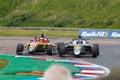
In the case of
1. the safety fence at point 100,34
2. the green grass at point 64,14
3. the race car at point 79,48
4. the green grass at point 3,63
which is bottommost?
Answer: the green grass at point 3,63

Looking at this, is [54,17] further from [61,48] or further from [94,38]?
[61,48]

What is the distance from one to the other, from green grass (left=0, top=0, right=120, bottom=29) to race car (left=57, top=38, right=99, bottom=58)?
31.8 metres

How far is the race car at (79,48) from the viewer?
2338 cm

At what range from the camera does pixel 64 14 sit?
61.7m

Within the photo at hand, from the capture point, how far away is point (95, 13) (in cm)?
5962

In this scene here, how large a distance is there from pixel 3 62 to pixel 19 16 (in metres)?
42.4

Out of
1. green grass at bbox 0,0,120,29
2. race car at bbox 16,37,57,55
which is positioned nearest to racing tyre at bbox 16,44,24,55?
race car at bbox 16,37,57,55

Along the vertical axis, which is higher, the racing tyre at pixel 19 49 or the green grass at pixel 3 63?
the racing tyre at pixel 19 49

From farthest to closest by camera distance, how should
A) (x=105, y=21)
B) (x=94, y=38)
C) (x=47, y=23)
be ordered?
(x=47, y=23)
(x=105, y=21)
(x=94, y=38)

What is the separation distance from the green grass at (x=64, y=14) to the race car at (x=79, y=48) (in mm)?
31796

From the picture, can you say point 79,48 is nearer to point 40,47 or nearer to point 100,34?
point 40,47

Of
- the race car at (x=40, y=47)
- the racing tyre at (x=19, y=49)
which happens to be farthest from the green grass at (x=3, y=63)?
the racing tyre at (x=19, y=49)

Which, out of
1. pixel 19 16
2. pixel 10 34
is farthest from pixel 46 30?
pixel 19 16

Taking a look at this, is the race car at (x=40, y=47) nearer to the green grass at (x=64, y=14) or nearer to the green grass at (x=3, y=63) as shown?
the green grass at (x=3, y=63)
